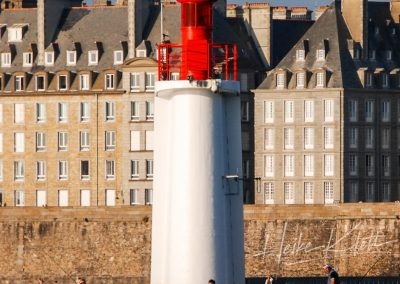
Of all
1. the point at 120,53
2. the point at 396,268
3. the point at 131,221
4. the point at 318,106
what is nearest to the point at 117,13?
the point at 120,53

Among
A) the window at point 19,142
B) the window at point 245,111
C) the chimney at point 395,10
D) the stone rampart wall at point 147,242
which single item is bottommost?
the stone rampart wall at point 147,242

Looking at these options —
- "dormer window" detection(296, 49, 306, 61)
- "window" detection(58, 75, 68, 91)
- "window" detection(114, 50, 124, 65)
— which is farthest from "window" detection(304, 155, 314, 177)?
"window" detection(58, 75, 68, 91)

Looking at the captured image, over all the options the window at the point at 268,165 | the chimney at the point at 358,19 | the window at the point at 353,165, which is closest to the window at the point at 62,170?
the window at the point at 268,165

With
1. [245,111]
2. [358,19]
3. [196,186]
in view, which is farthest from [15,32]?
[196,186]

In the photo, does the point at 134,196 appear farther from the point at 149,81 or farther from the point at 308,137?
the point at 308,137

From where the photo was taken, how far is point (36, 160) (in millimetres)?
91250

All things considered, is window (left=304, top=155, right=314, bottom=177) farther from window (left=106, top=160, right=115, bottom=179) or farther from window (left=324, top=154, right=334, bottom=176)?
window (left=106, top=160, right=115, bottom=179)

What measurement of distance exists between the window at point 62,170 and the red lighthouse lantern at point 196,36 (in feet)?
192

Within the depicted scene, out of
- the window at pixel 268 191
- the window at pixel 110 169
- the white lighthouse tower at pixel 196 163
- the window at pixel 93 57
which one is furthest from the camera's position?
the window at pixel 93 57

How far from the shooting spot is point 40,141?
91.5 meters

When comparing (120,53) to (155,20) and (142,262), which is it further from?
(142,262)

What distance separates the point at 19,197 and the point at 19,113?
349 cm

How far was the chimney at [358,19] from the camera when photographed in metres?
89.2

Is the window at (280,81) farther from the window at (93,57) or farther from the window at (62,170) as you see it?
the window at (62,170)
